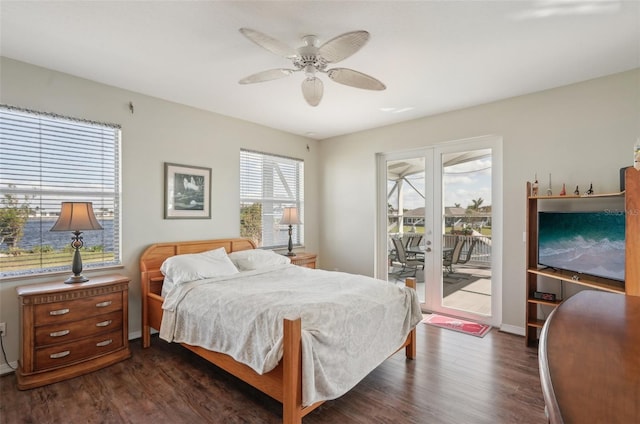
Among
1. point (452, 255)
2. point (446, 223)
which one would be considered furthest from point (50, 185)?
point (452, 255)

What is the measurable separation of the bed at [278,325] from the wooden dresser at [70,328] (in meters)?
0.29

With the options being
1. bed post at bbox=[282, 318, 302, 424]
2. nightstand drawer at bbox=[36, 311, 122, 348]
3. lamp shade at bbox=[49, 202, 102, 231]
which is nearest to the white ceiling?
lamp shade at bbox=[49, 202, 102, 231]

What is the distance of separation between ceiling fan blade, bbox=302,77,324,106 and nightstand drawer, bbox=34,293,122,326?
2480 mm

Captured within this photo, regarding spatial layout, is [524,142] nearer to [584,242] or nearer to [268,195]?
[584,242]

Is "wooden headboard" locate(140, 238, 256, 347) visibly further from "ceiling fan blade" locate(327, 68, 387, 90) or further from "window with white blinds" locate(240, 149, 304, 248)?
"ceiling fan blade" locate(327, 68, 387, 90)

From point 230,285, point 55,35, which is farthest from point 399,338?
point 55,35

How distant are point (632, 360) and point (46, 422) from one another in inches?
119

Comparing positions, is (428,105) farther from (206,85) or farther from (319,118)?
(206,85)

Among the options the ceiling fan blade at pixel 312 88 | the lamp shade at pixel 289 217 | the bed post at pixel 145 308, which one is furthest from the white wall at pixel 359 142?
the ceiling fan blade at pixel 312 88

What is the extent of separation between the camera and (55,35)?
7.59 feet

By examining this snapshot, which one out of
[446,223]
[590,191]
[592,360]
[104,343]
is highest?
[590,191]

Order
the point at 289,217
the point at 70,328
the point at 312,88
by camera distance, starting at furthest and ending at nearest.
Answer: the point at 289,217 < the point at 70,328 < the point at 312,88

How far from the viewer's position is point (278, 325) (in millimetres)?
2016

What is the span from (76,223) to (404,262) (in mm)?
3912
